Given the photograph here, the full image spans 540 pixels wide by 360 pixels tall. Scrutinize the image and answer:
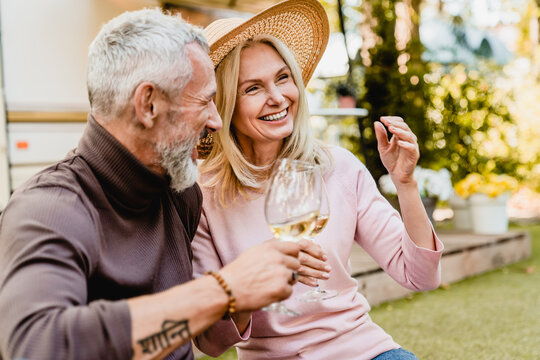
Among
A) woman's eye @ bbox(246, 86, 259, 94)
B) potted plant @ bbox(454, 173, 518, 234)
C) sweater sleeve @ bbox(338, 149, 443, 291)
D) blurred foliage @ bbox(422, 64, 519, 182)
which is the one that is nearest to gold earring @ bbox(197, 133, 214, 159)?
woman's eye @ bbox(246, 86, 259, 94)

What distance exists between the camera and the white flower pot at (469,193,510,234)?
5.22 m

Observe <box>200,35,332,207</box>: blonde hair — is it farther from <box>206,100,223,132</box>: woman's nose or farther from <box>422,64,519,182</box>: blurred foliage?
<box>422,64,519,182</box>: blurred foliage

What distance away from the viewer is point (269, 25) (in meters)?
2.11

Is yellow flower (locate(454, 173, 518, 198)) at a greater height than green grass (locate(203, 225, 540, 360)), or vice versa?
yellow flower (locate(454, 173, 518, 198))

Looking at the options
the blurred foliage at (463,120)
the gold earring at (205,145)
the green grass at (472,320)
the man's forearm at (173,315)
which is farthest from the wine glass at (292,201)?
the blurred foliage at (463,120)

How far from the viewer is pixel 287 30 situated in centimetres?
222

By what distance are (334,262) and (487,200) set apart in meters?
3.75

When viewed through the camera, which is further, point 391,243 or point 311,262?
point 391,243

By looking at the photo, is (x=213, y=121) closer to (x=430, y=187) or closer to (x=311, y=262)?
(x=311, y=262)

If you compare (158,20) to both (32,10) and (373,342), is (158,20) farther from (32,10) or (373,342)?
(32,10)

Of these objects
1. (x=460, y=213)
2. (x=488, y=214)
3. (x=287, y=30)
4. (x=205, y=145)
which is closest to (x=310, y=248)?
(x=205, y=145)

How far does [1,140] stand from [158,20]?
123 inches

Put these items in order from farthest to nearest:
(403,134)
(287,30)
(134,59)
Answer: (287,30) → (403,134) → (134,59)

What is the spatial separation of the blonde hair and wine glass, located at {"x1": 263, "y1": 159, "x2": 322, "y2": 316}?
0.63 m
